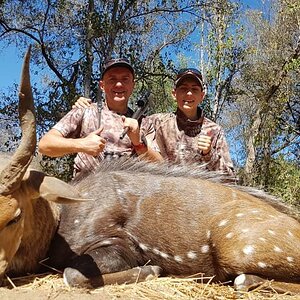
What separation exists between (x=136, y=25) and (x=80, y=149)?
12.1 metres

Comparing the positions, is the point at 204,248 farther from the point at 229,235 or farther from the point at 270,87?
the point at 270,87

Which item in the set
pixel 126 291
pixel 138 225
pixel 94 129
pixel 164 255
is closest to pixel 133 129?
pixel 94 129

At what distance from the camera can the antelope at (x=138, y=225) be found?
143 inches

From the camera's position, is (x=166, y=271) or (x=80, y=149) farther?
(x=80, y=149)

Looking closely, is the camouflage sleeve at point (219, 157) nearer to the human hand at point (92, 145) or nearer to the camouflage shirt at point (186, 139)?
the camouflage shirt at point (186, 139)

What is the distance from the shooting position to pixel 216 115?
53.5ft

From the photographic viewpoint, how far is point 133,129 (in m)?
5.19

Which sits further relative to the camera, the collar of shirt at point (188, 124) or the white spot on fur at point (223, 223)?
the collar of shirt at point (188, 124)

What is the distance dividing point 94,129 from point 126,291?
2.13 m

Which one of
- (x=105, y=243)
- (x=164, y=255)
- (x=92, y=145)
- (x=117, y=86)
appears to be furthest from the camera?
(x=117, y=86)

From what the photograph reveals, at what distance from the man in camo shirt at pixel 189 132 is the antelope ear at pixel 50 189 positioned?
6.98 ft

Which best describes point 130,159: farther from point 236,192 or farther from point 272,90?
point 272,90

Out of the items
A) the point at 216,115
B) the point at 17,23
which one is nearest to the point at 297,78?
the point at 216,115

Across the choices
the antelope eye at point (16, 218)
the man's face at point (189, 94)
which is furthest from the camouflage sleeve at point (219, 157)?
the antelope eye at point (16, 218)
